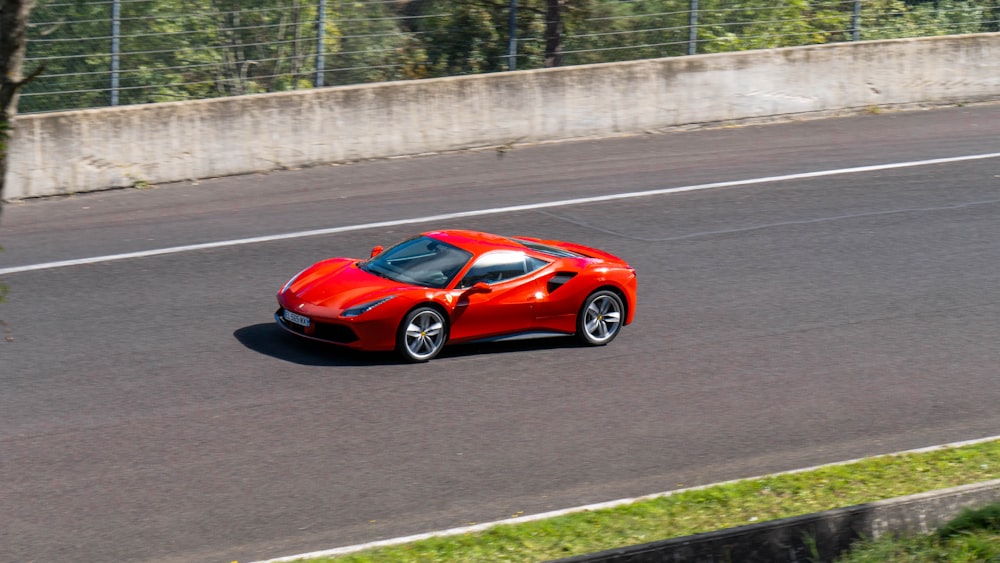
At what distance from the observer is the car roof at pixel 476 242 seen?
38.0 ft

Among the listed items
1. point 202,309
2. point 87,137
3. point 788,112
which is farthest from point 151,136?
point 788,112

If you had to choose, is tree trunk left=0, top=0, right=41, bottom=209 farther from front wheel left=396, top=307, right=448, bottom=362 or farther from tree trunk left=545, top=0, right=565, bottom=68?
tree trunk left=545, top=0, right=565, bottom=68

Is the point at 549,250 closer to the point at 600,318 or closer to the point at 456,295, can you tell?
the point at 600,318

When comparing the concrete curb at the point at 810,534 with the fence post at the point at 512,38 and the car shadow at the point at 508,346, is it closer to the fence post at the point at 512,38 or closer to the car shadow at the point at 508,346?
the car shadow at the point at 508,346

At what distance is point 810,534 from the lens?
6.81m

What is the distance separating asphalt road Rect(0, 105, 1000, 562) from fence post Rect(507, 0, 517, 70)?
215cm

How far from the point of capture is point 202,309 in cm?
1221

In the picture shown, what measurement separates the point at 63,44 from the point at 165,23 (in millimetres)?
1441

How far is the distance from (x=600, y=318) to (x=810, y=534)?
520cm

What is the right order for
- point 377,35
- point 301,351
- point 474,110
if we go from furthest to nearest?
1. point 377,35
2. point 474,110
3. point 301,351

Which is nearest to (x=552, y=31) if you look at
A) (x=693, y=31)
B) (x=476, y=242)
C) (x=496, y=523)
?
(x=693, y=31)

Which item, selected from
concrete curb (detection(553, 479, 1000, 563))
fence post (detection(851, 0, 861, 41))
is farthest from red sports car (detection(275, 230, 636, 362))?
fence post (detection(851, 0, 861, 41))

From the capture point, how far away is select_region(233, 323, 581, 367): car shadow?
11.0 m

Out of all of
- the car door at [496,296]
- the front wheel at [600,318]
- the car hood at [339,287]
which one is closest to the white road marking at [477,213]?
the car hood at [339,287]
